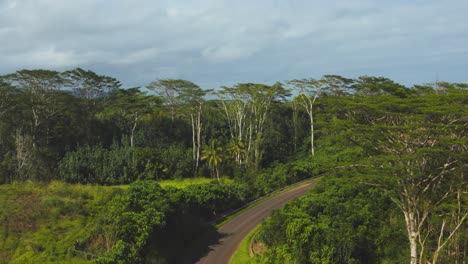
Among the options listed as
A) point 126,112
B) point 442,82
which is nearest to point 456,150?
point 442,82

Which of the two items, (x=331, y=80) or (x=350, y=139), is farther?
(x=331, y=80)

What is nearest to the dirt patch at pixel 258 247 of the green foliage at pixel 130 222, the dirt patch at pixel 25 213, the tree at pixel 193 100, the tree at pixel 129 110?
the green foliage at pixel 130 222

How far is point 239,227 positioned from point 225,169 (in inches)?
736

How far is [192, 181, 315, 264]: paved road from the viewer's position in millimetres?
32656

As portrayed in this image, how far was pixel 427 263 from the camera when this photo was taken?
24641 millimetres

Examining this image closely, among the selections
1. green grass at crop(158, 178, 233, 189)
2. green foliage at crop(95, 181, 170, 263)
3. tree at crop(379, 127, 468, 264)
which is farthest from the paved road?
tree at crop(379, 127, 468, 264)

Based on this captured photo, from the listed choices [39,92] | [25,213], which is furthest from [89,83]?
[25,213]

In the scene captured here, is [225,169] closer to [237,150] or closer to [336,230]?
[237,150]

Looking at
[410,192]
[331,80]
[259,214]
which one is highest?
[331,80]

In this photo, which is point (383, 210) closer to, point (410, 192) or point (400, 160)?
point (410, 192)

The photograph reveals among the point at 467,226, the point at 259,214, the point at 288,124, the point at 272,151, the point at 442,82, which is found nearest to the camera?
the point at 467,226

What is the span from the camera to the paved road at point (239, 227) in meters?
32.7

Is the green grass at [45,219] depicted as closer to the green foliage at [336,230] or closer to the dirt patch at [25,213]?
the dirt patch at [25,213]

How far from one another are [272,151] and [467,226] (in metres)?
38.4
